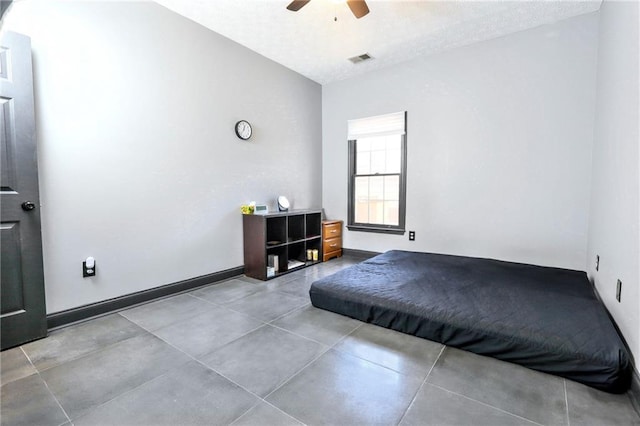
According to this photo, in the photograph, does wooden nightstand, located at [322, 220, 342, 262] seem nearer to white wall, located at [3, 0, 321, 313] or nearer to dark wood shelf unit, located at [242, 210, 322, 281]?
dark wood shelf unit, located at [242, 210, 322, 281]

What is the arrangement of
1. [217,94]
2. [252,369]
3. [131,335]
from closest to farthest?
[252,369] → [131,335] → [217,94]

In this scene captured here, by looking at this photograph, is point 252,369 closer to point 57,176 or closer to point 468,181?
point 57,176

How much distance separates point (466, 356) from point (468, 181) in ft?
7.89

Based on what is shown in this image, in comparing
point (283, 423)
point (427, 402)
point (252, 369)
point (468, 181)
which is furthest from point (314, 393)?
point (468, 181)

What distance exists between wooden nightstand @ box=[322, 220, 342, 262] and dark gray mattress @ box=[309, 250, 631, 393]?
48.3 inches

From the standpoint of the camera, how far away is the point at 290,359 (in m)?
1.82

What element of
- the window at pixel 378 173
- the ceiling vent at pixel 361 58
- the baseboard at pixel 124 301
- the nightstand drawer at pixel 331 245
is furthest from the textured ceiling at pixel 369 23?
the baseboard at pixel 124 301

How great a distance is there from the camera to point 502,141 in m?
3.39

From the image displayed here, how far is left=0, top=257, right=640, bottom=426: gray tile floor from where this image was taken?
4.44 ft

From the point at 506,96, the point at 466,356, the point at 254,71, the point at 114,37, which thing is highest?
the point at 254,71

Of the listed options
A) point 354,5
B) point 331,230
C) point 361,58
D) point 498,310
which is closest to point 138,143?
point 354,5

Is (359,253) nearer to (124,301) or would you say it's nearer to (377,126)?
(377,126)

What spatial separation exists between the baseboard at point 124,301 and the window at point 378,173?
2280 mm

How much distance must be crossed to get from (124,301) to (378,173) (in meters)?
3.52
